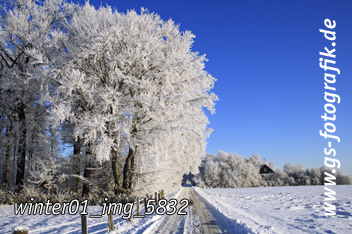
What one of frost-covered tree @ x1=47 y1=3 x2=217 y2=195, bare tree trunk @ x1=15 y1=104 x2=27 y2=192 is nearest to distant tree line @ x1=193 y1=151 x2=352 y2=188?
frost-covered tree @ x1=47 y1=3 x2=217 y2=195

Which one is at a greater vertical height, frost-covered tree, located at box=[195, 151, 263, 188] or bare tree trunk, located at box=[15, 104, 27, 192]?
bare tree trunk, located at box=[15, 104, 27, 192]

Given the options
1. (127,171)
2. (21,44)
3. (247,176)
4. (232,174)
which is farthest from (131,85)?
(247,176)

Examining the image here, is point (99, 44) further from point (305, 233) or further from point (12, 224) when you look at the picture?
point (305, 233)

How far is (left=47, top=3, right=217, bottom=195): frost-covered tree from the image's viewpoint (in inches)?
400

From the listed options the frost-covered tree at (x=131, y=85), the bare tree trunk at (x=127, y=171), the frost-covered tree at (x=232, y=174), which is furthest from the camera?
the frost-covered tree at (x=232, y=174)

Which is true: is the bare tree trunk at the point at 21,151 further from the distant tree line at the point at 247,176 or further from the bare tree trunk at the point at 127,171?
the distant tree line at the point at 247,176

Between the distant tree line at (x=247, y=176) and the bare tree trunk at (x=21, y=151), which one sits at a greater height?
the bare tree trunk at (x=21, y=151)

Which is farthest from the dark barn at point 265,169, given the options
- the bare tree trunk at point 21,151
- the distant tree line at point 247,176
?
the bare tree trunk at point 21,151

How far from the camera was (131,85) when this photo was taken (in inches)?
452

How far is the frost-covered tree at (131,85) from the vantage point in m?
10.2

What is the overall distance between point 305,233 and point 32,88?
1382 cm

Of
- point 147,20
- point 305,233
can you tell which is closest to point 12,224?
point 305,233

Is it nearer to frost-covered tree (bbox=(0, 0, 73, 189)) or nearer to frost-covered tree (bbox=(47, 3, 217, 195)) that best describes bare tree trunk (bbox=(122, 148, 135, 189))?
frost-covered tree (bbox=(47, 3, 217, 195))

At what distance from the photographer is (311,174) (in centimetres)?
5175
